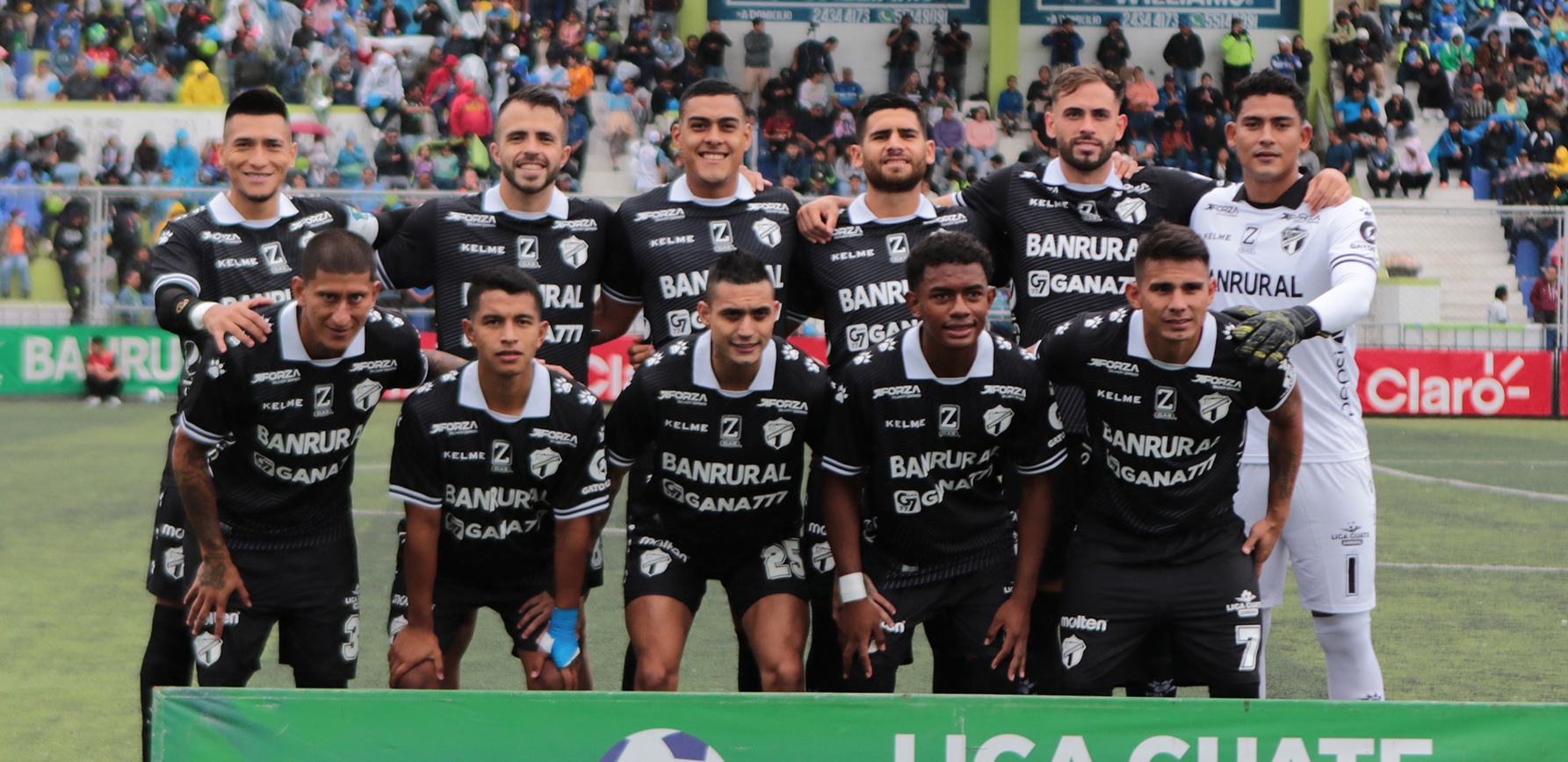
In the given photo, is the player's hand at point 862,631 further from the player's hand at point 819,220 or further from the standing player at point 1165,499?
the player's hand at point 819,220

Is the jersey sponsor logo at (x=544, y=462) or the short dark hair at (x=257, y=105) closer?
the jersey sponsor logo at (x=544, y=462)

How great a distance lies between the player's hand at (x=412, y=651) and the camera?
202 inches

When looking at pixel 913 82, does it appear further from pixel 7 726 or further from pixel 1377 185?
pixel 7 726

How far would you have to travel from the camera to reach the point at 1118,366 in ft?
16.3

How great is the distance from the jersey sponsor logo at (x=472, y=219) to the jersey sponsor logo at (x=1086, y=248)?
2.01 metres

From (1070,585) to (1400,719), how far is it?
1.24 metres

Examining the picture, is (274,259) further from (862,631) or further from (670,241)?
(862,631)

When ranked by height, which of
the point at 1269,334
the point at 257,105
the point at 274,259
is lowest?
the point at 1269,334

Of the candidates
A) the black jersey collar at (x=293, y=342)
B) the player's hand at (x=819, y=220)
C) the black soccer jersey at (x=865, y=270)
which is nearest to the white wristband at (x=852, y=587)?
the black soccer jersey at (x=865, y=270)

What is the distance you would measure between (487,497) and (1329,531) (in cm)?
291

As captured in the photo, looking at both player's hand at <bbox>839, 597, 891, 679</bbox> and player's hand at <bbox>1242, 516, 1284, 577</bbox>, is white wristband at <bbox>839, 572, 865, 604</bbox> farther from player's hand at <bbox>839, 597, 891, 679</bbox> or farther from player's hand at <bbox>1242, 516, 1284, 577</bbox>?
player's hand at <bbox>1242, 516, 1284, 577</bbox>

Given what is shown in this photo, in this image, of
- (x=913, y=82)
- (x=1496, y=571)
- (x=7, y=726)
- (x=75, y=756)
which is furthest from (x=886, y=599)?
(x=913, y=82)

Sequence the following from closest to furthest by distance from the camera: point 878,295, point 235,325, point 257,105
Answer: point 235,325 → point 257,105 → point 878,295

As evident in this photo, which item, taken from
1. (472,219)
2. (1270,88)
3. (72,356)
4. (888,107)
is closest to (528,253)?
(472,219)
